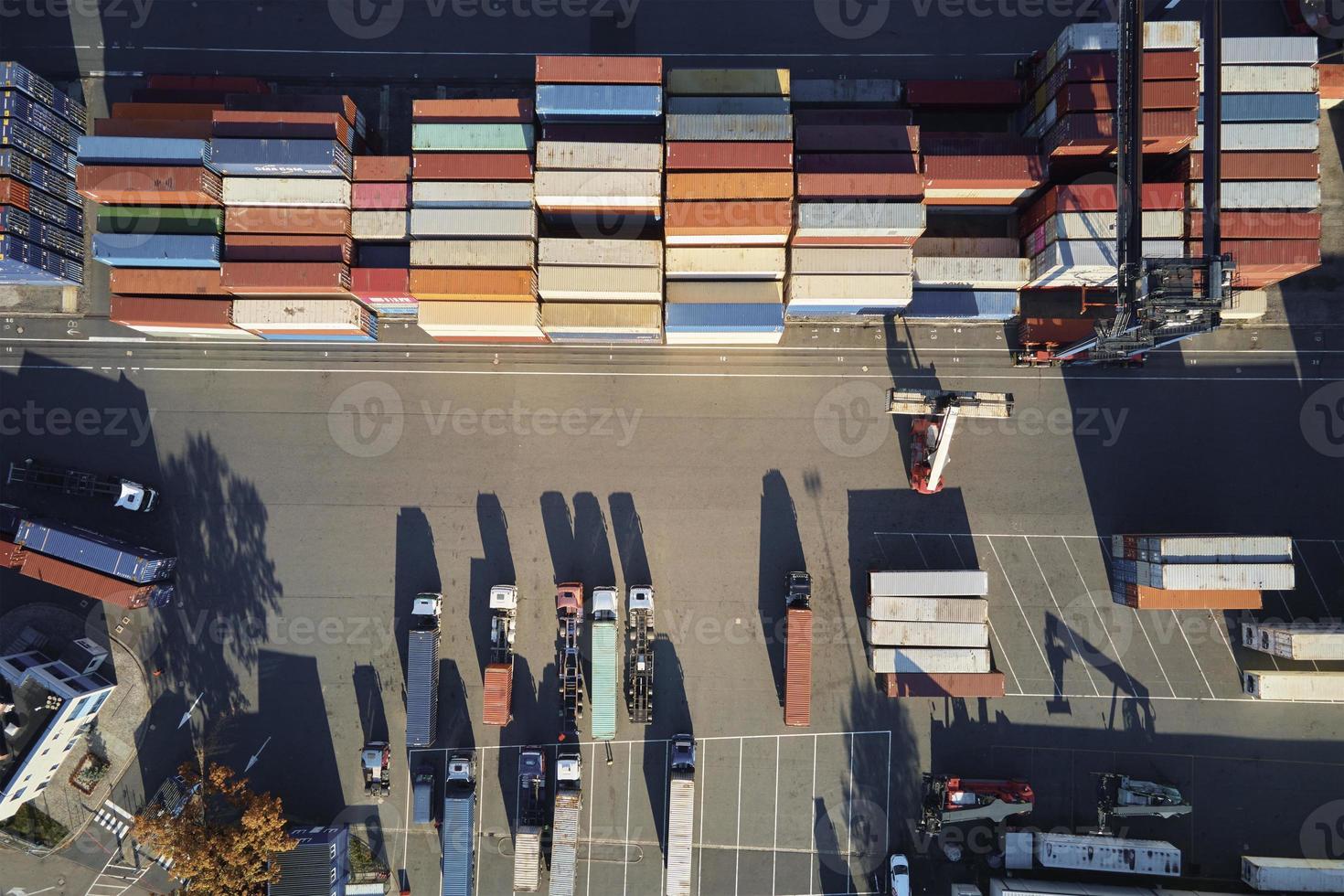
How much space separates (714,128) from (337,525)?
3059 cm

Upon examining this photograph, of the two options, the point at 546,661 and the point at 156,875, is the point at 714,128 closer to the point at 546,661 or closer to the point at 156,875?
the point at 546,661

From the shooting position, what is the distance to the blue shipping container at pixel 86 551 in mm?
34969

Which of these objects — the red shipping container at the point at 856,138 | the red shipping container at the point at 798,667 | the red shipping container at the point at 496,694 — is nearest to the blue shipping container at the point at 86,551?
the red shipping container at the point at 496,694

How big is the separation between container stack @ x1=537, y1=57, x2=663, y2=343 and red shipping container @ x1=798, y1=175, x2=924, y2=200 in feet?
25.9

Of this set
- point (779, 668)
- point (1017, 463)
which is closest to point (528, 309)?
point (779, 668)

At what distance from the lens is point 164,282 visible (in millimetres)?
34031

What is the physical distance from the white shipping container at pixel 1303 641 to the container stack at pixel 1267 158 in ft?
63.6

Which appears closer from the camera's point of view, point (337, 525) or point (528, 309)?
point (528, 309)

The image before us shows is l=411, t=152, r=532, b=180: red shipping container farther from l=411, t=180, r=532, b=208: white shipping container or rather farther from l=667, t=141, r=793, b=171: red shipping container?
l=667, t=141, r=793, b=171: red shipping container

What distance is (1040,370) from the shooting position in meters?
37.4

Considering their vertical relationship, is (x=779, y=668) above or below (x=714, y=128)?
below

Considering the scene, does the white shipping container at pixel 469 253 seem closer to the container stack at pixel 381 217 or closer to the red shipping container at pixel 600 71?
the container stack at pixel 381 217

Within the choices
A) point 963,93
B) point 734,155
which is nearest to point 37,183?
point 734,155

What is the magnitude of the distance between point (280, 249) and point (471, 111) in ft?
41.5
